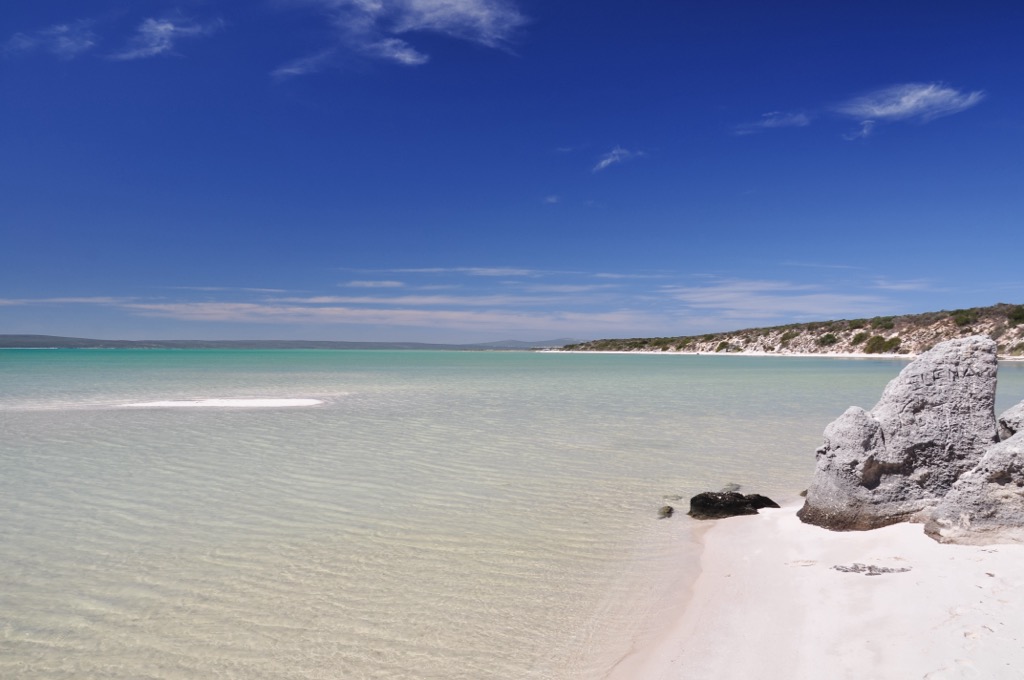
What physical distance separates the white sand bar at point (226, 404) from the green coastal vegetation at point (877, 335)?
51.2 meters

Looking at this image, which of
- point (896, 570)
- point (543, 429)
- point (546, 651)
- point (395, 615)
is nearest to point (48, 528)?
point (395, 615)

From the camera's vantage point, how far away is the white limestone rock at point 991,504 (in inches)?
215

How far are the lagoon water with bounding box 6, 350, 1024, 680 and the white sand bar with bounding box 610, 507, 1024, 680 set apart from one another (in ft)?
1.54

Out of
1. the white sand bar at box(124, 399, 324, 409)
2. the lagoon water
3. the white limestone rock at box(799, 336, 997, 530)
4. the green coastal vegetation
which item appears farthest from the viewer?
the green coastal vegetation

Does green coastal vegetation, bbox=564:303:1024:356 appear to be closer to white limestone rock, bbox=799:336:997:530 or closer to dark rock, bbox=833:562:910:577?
white limestone rock, bbox=799:336:997:530

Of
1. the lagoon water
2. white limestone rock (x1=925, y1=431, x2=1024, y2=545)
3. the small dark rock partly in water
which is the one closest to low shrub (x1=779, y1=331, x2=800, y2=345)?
the lagoon water

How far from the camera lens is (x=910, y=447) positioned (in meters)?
6.77

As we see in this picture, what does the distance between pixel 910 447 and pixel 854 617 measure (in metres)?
3.15

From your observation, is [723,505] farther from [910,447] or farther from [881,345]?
[881,345]

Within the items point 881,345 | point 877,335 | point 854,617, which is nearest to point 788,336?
point 877,335

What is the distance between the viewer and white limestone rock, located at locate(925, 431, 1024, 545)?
546 cm

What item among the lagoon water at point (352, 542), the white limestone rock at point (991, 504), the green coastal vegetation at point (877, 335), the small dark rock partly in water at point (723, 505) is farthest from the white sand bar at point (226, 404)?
the green coastal vegetation at point (877, 335)

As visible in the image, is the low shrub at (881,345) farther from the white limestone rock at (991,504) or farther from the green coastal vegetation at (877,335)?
the white limestone rock at (991,504)

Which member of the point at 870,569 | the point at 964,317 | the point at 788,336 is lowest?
the point at 870,569
